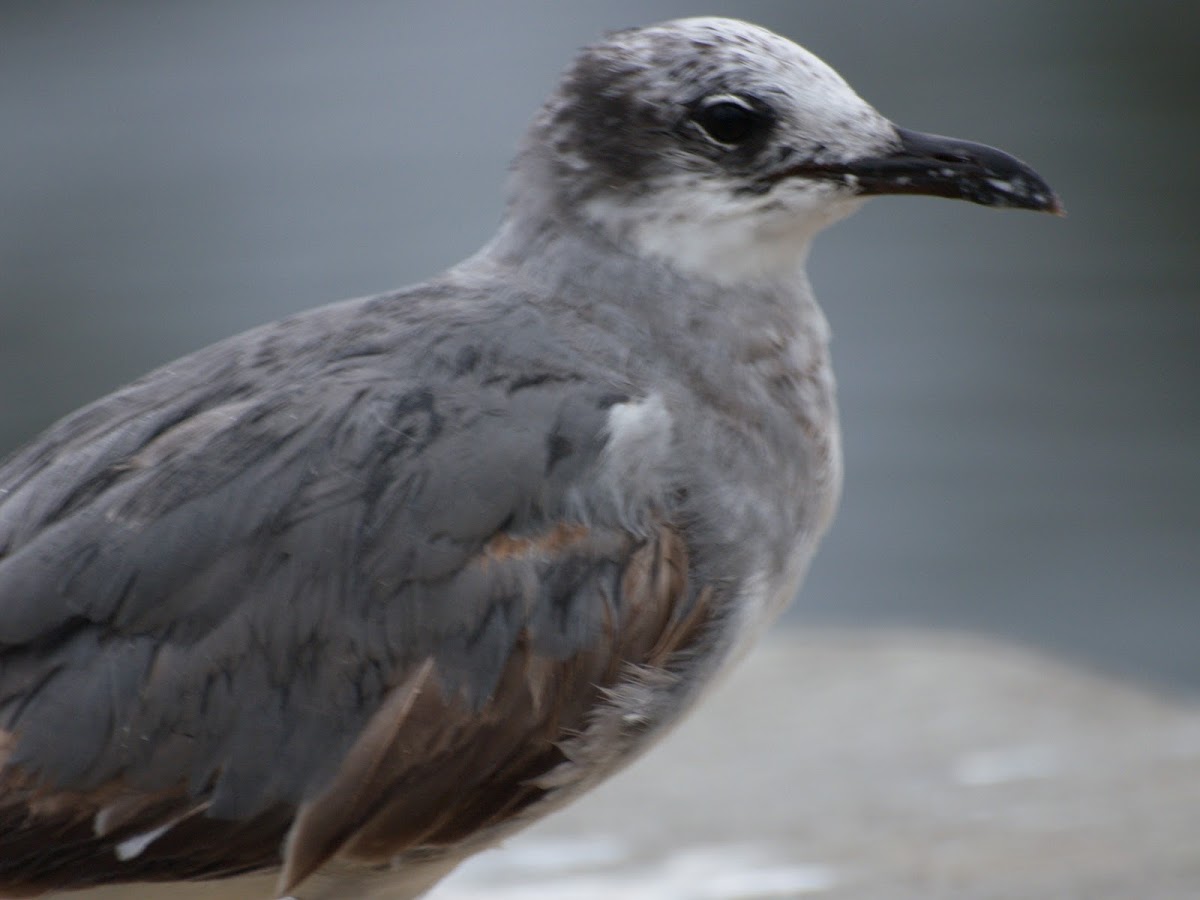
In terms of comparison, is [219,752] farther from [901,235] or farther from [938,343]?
[901,235]

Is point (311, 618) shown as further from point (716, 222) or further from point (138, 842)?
point (716, 222)

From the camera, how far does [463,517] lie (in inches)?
131

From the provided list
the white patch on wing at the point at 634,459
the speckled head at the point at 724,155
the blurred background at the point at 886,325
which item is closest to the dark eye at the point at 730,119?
the speckled head at the point at 724,155

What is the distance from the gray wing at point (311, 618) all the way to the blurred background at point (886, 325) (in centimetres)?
123

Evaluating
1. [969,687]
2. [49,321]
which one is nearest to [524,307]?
A: [969,687]

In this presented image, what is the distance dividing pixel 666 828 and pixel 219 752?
1.74 meters

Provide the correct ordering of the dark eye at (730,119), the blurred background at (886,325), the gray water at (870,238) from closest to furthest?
the dark eye at (730,119) → the blurred background at (886,325) → the gray water at (870,238)

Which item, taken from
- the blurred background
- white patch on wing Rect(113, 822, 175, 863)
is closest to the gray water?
the blurred background

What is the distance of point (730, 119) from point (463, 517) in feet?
2.74

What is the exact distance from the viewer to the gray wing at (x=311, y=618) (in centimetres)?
325

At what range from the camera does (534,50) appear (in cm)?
1175

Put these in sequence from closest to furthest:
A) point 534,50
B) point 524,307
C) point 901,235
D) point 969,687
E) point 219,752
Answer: point 219,752
point 524,307
point 969,687
point 901,235
point 534,50

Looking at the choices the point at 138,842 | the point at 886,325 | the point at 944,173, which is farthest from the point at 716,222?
the point at 886,325

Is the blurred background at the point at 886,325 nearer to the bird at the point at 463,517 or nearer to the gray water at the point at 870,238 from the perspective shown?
the gray water at the point at 870,238
